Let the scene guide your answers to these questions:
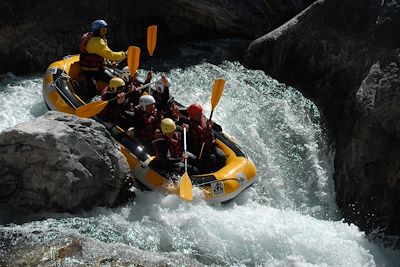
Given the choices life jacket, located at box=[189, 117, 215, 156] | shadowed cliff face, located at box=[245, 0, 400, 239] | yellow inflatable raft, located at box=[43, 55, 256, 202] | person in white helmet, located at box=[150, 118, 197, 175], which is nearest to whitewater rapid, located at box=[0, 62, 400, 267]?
yellow inflatable raft, located at box=[43, 55, 256, 202]

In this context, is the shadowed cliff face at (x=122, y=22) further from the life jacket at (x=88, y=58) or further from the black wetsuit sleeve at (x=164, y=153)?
the black wetsuit sleeve at (x=164, y=153)

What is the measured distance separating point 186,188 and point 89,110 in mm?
1854

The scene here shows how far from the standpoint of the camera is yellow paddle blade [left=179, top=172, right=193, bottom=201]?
7.27 m

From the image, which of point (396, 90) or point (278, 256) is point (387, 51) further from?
point (278, 256)

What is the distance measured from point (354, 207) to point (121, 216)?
3.39 m

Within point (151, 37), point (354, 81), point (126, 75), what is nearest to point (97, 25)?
point (126, 75)

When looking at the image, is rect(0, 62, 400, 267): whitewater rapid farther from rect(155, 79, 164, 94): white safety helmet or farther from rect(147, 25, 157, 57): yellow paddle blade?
rect(155, 79, 164, 94): white safety helmet

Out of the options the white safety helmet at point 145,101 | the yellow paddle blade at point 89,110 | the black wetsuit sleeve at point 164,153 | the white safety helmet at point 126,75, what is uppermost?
the white safety helmet at point 145,101

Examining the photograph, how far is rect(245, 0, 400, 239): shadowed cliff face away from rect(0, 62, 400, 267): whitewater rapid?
0.34m

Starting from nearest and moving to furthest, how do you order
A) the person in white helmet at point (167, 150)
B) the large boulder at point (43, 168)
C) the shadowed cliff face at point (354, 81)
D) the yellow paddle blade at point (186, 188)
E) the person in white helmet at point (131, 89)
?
the large boulder at point (43, 168), the yellow paddle blade at point (186, 188), the person in white helmet at point (167, 150), the shadowed cliff face at point (354, 81), the person in white helmet at point (131, 89)

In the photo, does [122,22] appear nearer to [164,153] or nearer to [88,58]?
[88,58]

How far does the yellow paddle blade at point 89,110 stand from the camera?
314 inches

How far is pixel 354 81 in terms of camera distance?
9719mm

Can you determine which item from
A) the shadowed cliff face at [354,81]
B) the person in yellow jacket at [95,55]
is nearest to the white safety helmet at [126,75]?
the person in yellow jacket at [95,55]
